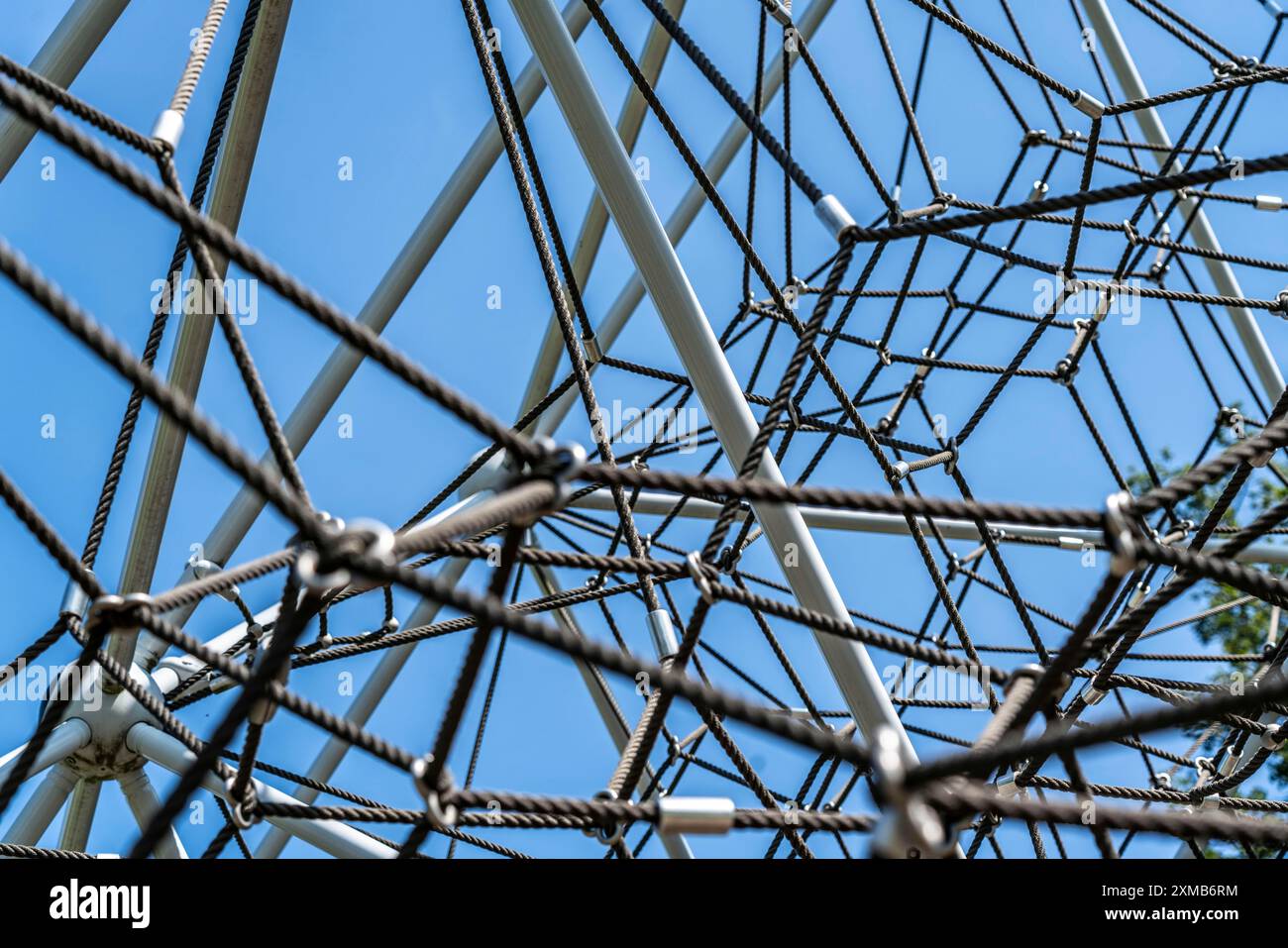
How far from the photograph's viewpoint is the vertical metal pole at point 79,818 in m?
6.45

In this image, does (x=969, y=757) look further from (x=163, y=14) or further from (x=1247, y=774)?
(x=163, y=14)

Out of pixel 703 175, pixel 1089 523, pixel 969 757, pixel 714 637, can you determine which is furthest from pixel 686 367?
pixel 714 637

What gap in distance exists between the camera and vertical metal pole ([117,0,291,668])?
17.7 ft

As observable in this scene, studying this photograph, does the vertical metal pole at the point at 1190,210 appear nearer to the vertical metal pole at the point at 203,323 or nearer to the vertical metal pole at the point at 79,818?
the vertical metal pole at the point at 203,323

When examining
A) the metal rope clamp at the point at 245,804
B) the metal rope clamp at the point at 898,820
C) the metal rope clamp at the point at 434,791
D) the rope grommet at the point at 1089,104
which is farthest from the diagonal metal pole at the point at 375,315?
the metal rope clamp at the point at 898,820

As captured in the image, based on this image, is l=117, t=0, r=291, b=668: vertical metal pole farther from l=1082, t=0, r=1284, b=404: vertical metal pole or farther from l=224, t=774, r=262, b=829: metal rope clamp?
l=1082, t=0, r=1284, b=404: vertical metal pole

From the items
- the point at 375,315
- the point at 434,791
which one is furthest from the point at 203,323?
the point at 434,791

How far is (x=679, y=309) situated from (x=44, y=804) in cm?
410

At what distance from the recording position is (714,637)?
1366 centimetres

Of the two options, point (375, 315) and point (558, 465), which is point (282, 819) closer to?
point (375, 315)

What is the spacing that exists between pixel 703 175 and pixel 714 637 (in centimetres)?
877

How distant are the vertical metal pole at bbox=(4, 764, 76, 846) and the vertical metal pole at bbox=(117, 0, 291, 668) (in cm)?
91

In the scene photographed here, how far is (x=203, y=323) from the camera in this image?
18.0 ft

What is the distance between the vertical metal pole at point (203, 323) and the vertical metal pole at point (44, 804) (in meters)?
0.91
